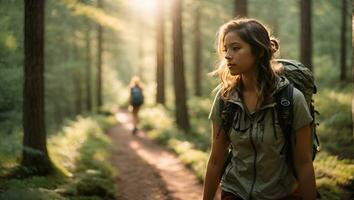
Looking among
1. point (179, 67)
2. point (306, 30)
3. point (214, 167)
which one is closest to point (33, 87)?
point (214, 167)

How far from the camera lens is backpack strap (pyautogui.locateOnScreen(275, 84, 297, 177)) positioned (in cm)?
277

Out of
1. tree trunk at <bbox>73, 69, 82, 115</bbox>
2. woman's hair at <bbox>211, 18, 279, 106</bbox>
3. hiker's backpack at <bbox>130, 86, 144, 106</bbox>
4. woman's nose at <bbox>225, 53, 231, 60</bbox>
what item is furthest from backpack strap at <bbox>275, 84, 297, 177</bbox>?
tree trunk at <bbox>73, 69, 82, 115</bbox>

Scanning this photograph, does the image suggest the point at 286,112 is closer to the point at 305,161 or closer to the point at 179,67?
the point at 305,161

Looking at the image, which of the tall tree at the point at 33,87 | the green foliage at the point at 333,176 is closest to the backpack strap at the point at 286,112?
the green foliage at the point at 333,176

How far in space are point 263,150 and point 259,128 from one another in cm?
15

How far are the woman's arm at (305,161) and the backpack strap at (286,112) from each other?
59 mm

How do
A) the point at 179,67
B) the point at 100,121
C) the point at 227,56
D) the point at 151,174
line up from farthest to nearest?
the point at 100,121 < the point at 179,67 < the point at 151,174 < the point at 227,56

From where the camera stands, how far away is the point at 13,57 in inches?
500

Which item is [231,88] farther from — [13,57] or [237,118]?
[13,57]

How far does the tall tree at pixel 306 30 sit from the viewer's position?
14.6 metres

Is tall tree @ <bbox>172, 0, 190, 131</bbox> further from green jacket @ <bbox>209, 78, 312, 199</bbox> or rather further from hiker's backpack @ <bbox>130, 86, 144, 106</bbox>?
green jacket @ <bbox>209, 78, 312, 199</bbox>

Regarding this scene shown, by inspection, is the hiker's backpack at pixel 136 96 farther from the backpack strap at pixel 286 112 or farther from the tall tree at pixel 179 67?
the backpack strap at pixel 286 112

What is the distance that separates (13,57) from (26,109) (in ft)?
15.1

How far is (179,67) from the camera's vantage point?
635 inches
